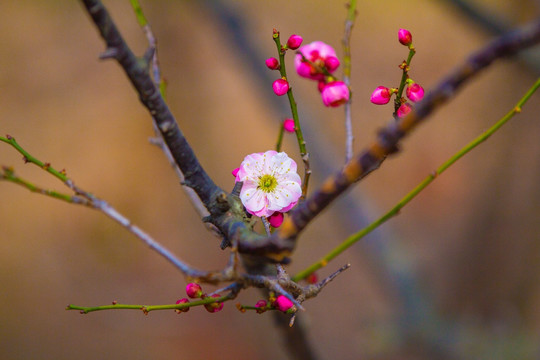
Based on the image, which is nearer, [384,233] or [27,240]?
[384,233]

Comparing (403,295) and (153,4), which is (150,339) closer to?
(403,295)

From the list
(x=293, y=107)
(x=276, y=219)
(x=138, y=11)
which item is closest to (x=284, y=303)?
(x=276, y=219)

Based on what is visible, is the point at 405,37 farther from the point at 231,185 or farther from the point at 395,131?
the point at 231,185

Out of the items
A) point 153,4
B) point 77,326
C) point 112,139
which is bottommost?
point 77,326

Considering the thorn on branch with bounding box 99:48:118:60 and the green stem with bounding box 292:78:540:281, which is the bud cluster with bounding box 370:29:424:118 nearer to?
the green stem with bounding box 292:78:540:281

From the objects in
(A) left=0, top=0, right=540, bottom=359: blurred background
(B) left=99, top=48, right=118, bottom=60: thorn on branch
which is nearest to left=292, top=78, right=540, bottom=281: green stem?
(B) left=99, top=48, right=118, bottom=60: thorn on branch

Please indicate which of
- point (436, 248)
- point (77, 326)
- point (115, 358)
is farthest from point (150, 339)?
point (436, 248)
